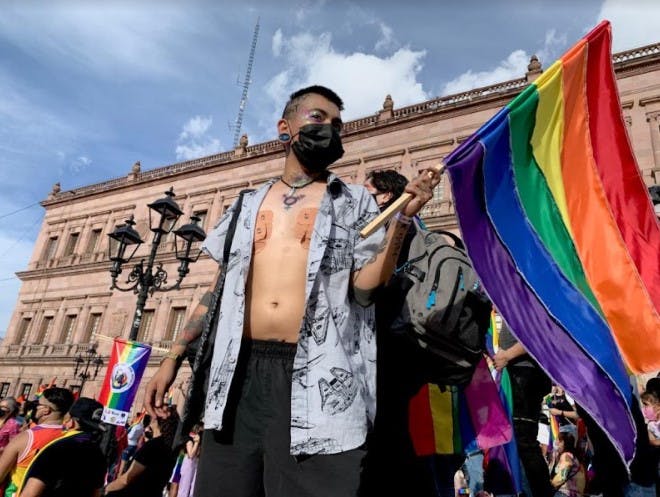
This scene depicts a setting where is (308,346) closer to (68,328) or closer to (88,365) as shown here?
(88,365)

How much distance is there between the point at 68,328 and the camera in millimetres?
27156

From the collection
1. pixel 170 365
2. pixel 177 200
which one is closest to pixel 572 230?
pixel 170 365

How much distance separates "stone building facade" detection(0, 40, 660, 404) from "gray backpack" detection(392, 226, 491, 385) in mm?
14933

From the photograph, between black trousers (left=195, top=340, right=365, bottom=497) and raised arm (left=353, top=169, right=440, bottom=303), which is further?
raised arm (left=353, top=169, right=440, bottom=303)

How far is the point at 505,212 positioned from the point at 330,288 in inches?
43.8

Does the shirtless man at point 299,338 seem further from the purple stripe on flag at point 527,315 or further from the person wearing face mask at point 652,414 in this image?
the person wearing face mask at point 652,414

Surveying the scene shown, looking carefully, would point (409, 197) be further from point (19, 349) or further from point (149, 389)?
point (19, 349)

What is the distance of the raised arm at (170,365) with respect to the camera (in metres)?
2.00

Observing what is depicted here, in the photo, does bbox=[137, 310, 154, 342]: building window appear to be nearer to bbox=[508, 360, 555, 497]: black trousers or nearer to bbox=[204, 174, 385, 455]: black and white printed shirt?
bbox=[508, 360, 555, 497]: black trousers

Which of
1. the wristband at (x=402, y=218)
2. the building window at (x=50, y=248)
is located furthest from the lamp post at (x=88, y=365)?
the wristband at (x=402, y=218)

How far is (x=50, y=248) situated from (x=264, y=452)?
34.7 m

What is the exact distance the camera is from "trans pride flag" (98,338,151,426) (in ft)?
24.6

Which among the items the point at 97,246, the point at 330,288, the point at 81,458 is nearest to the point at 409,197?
the point at 330,288

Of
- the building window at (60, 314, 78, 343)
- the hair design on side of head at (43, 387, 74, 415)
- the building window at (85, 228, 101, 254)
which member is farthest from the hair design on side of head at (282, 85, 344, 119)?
the building window at (85, 228, 101, 254)
